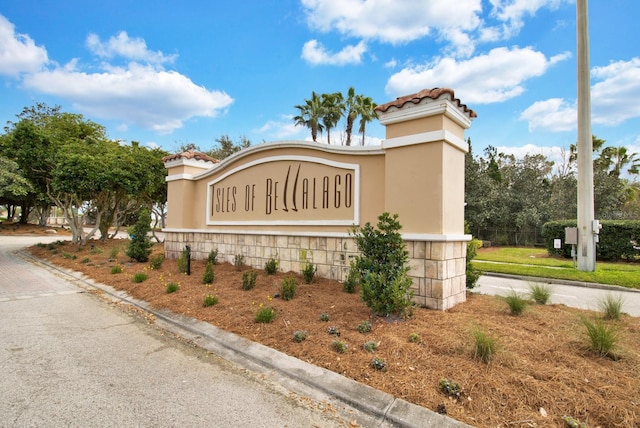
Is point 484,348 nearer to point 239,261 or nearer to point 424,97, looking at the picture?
point 424,97

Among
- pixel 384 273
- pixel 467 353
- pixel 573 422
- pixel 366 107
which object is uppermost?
pixel 366 107

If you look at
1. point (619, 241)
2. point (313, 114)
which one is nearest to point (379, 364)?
point (619, 241)

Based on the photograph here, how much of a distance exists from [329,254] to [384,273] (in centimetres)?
246

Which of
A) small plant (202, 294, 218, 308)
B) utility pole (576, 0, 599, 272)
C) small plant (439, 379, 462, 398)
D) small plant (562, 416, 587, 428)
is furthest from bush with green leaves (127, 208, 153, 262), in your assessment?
utility pole (576, 0, 599, 272)

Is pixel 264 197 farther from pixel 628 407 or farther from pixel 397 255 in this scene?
pixel 628 407

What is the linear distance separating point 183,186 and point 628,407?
10500mm

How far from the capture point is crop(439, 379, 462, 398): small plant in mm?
2910

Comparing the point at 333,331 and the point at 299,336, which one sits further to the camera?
the point at 333,331

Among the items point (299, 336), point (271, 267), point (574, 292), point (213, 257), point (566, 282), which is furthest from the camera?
point (566, 282)

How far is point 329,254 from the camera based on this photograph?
6.99 metres

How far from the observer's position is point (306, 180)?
7.56 metres

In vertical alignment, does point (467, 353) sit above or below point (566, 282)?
above

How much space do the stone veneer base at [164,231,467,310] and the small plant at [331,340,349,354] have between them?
1964mm

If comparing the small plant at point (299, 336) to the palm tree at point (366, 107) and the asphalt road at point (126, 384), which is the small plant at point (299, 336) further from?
the palm tree at point (366, 107)
